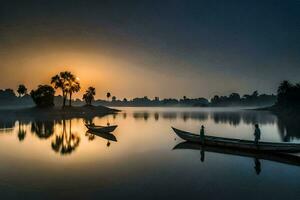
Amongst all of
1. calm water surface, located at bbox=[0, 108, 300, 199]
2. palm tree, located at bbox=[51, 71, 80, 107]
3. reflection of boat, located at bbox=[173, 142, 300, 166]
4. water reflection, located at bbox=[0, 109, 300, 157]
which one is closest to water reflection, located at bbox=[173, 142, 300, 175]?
reflection of boat, located at bbox=[173, 142, 300, 166]

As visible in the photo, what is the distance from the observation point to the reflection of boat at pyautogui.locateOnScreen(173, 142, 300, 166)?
25875 mm

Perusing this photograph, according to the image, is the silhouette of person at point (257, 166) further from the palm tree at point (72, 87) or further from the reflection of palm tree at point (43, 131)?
the palm tree at point (72, 87)

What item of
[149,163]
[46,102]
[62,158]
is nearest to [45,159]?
[62,158]

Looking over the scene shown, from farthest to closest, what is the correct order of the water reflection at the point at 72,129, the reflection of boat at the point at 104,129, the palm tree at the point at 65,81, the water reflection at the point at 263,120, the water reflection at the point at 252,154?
the palm tree at the point at 65,81
the water reflection at the point at 263,120
the reflection of boat at the point at 104,129
the water reflection at the point at 72,129
the water reflection at the point at 252,154

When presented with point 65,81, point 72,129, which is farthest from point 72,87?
point 72,129

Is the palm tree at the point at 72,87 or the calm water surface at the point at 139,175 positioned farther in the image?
the palm tree at the point at 72,87

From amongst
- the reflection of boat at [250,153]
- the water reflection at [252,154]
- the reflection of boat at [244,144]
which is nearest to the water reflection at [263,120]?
the reflection of boat at [244,144]

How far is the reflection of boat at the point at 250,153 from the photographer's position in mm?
→ 25875

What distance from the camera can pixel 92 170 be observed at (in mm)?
22172

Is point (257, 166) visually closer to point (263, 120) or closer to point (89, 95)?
point (263, 120)

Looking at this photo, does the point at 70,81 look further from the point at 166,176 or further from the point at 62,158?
the point at 166,176

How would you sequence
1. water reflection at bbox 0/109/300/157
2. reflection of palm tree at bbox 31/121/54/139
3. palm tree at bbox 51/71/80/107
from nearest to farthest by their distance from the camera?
water reflection at bbox 0/109/300/157 < reflection of palm tree at bbox 31/121/54/139 < palm tree at bbox 51/71/80/107

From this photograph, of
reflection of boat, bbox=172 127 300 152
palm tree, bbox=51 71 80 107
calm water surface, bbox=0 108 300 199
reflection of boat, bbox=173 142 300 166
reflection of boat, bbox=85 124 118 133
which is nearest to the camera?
calm water surface, bbox=0 108 300 199

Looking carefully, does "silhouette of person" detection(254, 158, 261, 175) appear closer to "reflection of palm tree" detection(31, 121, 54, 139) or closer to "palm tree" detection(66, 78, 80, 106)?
"reflection of palm tree" detection(31, 121, 54, 139)
